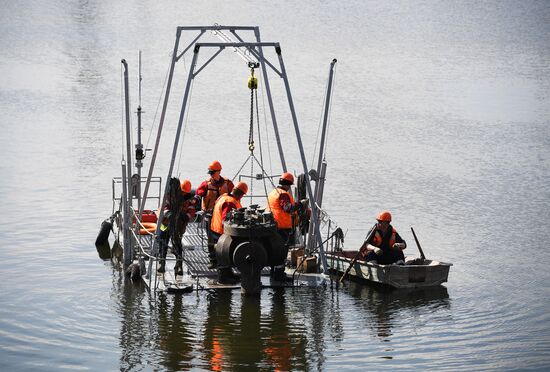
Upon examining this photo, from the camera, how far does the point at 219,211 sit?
16.9 m

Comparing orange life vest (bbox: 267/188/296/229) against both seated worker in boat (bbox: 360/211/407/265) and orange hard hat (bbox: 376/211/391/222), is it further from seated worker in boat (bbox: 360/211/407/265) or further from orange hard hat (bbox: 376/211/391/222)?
orange hard hat (bbox: 376/211/391/222)

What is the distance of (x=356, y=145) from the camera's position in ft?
103

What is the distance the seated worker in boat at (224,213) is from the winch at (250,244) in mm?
378

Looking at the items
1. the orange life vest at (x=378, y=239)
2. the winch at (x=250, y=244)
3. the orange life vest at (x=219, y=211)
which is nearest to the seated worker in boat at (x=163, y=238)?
the orange life vest at (x=219, y=211)

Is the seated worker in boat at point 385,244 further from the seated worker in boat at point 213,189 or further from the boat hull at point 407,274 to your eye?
the seated worker in boat at point 213,189

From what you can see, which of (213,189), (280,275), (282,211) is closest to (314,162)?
(213,189)

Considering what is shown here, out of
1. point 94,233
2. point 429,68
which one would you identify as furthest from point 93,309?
point 429,68

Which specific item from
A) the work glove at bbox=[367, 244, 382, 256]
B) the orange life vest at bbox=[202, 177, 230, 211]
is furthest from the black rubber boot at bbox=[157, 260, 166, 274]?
the work glove at bbox=[367, 244, 382, 256]

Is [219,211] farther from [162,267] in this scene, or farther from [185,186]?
[162,267]

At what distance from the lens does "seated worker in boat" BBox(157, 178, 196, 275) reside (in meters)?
17.4

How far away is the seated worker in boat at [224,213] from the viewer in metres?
16.8

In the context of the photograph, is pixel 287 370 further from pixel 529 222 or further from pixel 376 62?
pixel 376 62

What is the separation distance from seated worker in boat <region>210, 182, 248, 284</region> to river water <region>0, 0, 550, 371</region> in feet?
1.05

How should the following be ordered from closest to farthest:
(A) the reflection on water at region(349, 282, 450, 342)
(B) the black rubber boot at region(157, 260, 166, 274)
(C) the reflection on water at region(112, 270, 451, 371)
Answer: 1. (C) the reflection on water at region(112, 270, 451, 371)
2. (A) the reflection on water at region(349, 282, 450, 342)
3. (B) the black rubber boot at region(157, 260, 166, 274)
